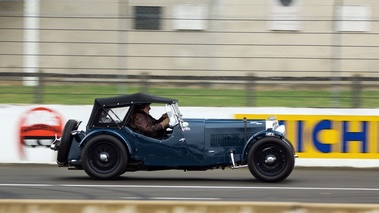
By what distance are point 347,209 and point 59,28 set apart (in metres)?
9.74

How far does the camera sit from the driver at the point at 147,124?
12180 mm

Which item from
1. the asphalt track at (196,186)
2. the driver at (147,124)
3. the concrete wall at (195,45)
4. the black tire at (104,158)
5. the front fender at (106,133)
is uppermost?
the concrete wall at (195,45)

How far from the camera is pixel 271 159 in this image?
1194 cm

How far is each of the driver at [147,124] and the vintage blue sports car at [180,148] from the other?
78 mm

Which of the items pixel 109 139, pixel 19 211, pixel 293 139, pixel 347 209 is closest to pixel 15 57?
pixel 109 139

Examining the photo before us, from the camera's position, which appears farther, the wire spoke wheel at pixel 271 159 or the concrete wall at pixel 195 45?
the concrete wall at pixel 195 45

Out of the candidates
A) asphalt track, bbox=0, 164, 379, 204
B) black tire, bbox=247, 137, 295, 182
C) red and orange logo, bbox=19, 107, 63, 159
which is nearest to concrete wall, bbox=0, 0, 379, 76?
red and orange logo, bbox=19, 107, 63, 159

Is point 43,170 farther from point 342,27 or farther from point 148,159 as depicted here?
point 342,27

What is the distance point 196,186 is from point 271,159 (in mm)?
1148

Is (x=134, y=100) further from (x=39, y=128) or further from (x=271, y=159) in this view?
(x=39, y=128)

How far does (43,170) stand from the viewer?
1391 centimetres

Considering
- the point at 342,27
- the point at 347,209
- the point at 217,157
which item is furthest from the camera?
the point at 342,27

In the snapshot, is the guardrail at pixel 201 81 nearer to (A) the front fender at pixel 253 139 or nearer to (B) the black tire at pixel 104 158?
(A) the front fender at pixel 253 139

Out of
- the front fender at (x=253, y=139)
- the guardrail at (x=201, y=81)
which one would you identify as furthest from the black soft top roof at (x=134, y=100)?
the guardrail at (x=201, y=81)
